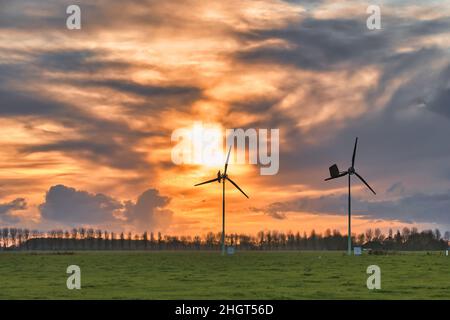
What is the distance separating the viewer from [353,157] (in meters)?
156

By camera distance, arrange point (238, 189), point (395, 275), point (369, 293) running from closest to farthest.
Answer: point (369, 293) → point (395, 275) → point (238, 189)

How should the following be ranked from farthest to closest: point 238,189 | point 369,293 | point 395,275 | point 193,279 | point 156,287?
point 238,189, point 395,275, point 193,279, point 156,287, point 369,293

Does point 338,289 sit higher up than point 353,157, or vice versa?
point 353,157

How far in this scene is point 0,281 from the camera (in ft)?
192

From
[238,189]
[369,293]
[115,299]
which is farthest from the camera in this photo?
[238,189]

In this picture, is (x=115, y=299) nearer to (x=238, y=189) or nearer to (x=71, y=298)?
(x=71, y=298)

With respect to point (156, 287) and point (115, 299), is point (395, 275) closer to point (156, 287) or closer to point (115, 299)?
point (156, 287)
